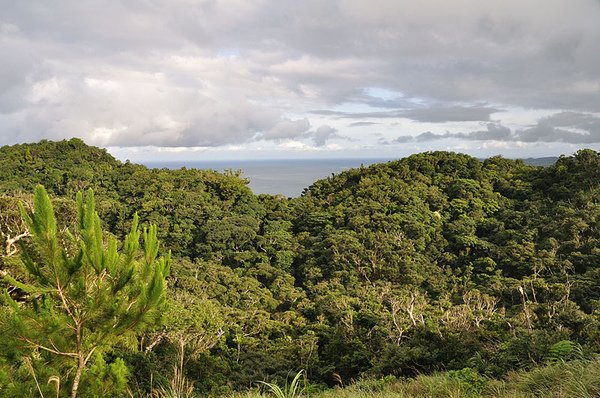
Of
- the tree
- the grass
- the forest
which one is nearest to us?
the grass

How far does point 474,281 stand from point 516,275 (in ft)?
8.97

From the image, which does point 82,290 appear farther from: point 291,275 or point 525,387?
point 291,275

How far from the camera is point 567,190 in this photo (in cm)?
3331

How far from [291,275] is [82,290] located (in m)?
25.4

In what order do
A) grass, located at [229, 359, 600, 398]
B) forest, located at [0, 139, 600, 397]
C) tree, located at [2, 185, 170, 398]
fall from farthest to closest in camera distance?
forest, located at [0, 139, 600, 397], tree, located at [2, 185, 170, 398], grass, located at [229, 359, 600, 398]

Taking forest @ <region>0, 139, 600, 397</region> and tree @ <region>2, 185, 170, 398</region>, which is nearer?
tree @ <region>2, 185, 170, 398</region>

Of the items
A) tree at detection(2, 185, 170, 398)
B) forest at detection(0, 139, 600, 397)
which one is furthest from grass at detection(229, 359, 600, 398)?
tree at detection(2, 185, 170, 398)

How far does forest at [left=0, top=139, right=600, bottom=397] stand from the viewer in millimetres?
3924

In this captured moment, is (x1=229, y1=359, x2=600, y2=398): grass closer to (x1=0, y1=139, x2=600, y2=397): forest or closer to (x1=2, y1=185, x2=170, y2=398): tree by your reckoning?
(x1=0, y1=139, x2=600, y2=397): forest

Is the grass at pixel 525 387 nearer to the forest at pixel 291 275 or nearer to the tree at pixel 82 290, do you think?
the forest at pixel 291 275

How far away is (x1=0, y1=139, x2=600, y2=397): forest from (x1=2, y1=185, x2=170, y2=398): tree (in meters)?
0.02

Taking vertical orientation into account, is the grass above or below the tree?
below

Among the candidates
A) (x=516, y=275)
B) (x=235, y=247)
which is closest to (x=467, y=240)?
(x=516, y=275)

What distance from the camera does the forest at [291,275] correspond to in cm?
→ 392
